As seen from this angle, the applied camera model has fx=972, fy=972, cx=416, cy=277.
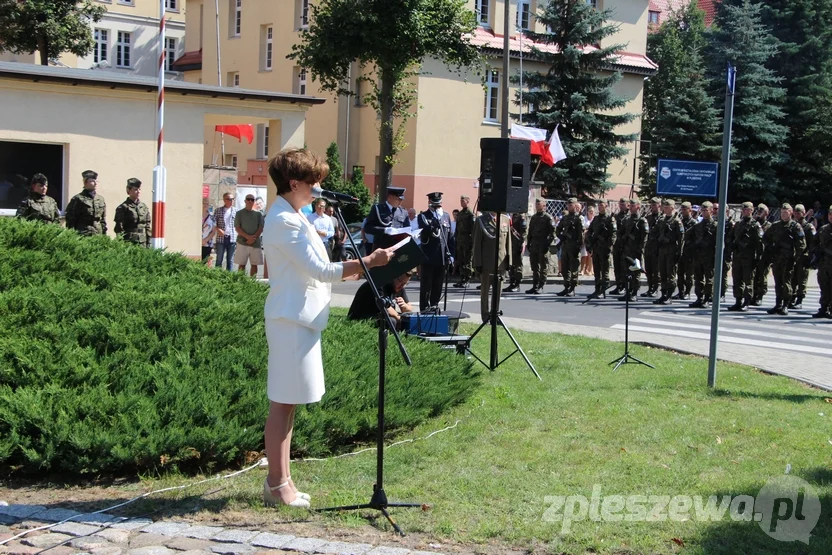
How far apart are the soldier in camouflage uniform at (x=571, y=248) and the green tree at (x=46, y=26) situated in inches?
783

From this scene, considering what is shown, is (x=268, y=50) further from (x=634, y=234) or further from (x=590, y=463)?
(x=590, y=463)

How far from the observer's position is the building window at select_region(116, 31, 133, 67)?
58.0 metres

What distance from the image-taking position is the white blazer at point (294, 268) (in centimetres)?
507

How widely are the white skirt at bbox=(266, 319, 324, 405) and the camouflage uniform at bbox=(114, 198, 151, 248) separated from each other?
1038 cm

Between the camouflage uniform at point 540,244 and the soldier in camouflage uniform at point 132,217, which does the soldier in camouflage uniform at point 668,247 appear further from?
the soldier in camouflage uniform at point 132,217

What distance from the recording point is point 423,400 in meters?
7.45

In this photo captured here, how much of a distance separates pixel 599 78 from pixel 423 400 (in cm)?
A: 2932

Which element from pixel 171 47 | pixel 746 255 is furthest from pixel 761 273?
pixel 171 47

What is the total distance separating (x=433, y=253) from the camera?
14578 mm

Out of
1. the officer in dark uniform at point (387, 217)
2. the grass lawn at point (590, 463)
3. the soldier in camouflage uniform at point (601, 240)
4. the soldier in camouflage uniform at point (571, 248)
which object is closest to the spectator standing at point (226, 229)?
the soldier in camouflage uniform at point (571, 248)

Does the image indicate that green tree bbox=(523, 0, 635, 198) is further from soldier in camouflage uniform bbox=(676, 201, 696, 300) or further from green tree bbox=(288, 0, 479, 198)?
soldier in camouflage uniform bbox=(676, 201, 696, 300)

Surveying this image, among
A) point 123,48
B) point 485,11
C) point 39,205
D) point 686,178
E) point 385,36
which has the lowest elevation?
point 39,205

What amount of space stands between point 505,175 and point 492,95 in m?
32.0

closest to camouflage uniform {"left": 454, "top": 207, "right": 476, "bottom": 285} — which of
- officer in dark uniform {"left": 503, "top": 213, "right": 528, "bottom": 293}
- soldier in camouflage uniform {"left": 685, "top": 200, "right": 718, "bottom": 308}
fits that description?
officer in dark uniform {"left": 503, "top": 213, "right": 528, "bottom": 293}
